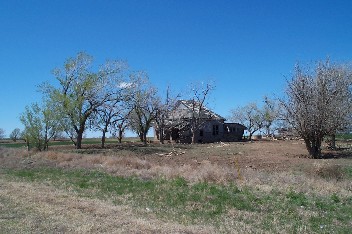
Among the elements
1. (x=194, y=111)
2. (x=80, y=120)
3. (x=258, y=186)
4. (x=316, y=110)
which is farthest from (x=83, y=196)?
(x=194, y=111)

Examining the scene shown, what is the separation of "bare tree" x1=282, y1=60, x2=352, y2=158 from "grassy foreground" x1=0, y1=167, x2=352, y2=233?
57.4 feet

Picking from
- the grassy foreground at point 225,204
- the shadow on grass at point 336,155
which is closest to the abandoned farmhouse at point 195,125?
the shadow on grass at point 336,155

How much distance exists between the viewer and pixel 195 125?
60375 millimetres

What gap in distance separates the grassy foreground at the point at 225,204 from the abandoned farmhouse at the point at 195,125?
148 ft

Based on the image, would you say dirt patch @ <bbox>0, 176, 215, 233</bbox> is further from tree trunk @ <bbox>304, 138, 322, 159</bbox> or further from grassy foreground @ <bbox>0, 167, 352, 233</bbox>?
tree trunk @ <bbox>304, 138, 322, 159</bbox>

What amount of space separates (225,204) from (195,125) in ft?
162

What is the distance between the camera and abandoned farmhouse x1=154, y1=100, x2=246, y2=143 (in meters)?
61.9

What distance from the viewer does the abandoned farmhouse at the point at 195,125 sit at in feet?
203

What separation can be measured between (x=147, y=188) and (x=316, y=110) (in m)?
19.5

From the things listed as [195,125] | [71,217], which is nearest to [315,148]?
[71,217]

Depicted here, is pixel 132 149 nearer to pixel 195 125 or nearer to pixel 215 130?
pixel 195 125

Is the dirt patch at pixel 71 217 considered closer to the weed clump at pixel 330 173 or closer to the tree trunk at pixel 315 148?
the weed clump at pixel 330 173

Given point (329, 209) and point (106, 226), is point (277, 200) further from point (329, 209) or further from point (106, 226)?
point (106, 226)

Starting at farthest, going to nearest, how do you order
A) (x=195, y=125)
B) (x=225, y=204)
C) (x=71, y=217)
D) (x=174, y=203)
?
(x=195, y=125), (x=174, y=203), (x=225, y=204), (x=71, y=217)
